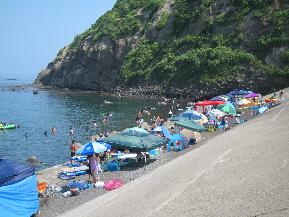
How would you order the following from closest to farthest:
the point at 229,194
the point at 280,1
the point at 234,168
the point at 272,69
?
the point at 229,194 → the point at 234,168 → the point at 272,69 → the point at 280,1

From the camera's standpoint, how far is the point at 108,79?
109062mm

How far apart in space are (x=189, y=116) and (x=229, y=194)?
1087 inches

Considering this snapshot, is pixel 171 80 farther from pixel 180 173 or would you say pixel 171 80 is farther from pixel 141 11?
pixel 180 173

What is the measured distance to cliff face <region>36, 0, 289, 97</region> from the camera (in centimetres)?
7794

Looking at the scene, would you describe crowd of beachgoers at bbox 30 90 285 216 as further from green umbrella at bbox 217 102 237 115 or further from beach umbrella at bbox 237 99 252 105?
beach umbrella at bbox 237 99 252 105

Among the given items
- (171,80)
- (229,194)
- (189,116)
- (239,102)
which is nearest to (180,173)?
(229,194)

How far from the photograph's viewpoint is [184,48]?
92188 mm

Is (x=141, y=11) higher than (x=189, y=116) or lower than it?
higher

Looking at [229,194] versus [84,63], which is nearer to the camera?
[229,194]

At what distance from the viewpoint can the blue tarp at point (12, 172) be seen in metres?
19.2

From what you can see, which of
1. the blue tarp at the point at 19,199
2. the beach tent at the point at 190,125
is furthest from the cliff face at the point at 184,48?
the blue tarp at the point at 19,199

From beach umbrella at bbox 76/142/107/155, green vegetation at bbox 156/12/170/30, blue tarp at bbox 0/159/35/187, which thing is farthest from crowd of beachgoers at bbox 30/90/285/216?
green vegetation at bbox 156/12/170/30

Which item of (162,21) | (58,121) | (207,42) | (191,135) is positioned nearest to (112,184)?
(191,135)

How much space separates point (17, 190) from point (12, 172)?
90 centimetres
